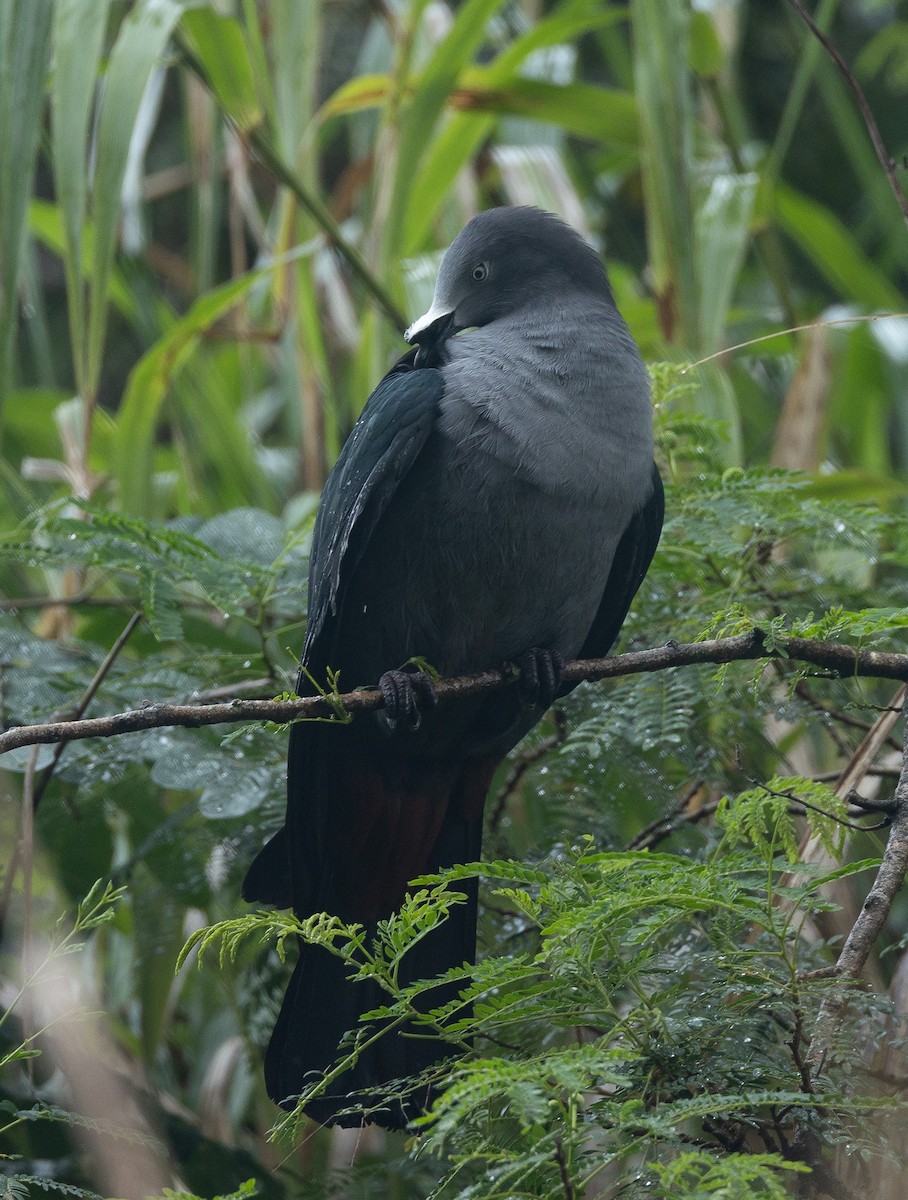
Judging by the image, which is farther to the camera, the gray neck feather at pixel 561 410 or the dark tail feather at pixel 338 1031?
the gray neck feather at pixel 561 410

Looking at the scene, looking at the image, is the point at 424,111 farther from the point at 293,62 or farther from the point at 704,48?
the point at 704,48


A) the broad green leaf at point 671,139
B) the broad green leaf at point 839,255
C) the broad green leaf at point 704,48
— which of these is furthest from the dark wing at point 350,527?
the broad green leaf at point 839,255

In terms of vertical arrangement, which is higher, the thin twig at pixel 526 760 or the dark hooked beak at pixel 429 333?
the dark hooked beak at pixel 429 333

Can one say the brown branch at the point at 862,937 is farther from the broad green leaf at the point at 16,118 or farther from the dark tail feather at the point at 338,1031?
the broad green leaf at the point at 16,118

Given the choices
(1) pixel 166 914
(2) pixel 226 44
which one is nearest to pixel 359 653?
(1) pixel 166 914

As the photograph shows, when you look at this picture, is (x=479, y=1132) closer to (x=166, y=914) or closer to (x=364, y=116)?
(x=166, y=914)

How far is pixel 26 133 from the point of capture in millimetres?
2148

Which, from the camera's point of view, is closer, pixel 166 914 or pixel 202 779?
pixel 202 779

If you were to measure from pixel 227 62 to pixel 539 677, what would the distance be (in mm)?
1657

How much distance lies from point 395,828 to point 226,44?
72.0 inches

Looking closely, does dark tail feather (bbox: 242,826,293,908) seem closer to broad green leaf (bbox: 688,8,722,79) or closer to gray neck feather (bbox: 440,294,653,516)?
gray neck feather (bbox: 440,294,653,516)

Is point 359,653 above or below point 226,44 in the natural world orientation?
below

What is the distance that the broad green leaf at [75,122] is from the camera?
2.30 m

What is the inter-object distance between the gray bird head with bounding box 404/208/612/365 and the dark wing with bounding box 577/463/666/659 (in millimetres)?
534
